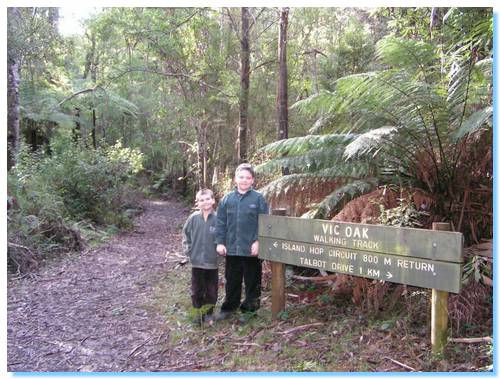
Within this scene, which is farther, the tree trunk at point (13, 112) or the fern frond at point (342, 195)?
the tree trunk at point (13, 112)

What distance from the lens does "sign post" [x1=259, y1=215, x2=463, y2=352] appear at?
3293 mm

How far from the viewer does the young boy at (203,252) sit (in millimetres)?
4488

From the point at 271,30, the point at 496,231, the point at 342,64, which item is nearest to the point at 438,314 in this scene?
the point at 496,231

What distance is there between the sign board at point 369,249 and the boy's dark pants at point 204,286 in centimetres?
58

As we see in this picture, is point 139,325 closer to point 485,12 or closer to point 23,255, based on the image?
point 23,255

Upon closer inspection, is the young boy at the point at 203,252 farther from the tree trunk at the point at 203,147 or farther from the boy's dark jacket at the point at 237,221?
the tree trunk at the point at 203,147

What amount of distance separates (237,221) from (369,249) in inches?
50.9

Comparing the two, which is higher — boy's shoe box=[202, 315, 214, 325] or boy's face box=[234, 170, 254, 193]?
boy's face box=[234, 170, 254, 193]

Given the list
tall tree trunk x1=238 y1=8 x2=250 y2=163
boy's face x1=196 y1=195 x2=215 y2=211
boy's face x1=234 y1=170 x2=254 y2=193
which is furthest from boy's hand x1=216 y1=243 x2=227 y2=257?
tall tree trunk x1=238 y1=8 x2=250 y2=163

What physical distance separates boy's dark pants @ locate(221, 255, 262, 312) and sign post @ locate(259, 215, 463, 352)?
203 millimetres

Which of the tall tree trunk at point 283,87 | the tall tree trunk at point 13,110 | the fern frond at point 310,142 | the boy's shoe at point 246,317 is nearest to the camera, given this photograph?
the boy's shoe at point 246,317

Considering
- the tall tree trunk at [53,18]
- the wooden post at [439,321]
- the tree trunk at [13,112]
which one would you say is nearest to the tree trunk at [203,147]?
the tall tree trunk at [53,18]

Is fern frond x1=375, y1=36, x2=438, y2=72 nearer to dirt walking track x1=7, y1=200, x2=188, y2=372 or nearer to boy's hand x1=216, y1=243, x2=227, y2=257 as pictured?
boy's hand x1=216, y1=243, x2=227, y2=257
